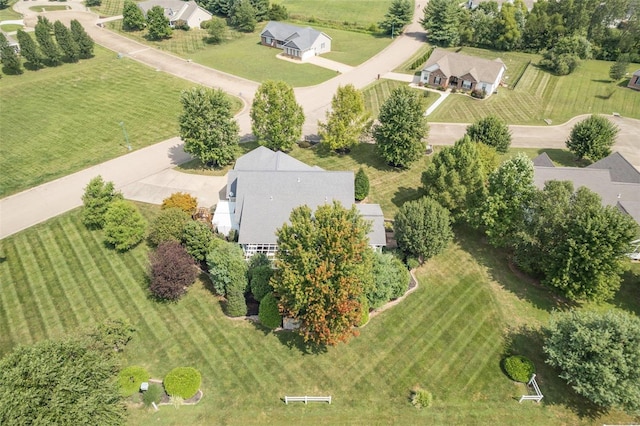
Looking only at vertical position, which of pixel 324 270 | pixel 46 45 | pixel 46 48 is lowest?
pixel 46 48

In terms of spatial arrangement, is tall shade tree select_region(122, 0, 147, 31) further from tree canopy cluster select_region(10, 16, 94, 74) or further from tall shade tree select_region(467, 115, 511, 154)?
tall shade tree select_region(467, 115, 511, 154)

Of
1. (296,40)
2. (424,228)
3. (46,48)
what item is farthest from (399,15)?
(424,228)

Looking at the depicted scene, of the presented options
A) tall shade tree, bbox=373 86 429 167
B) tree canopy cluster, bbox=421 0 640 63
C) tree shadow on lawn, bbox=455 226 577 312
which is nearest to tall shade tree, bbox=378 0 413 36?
tree canopy cluster, bbox=421 0 640 63

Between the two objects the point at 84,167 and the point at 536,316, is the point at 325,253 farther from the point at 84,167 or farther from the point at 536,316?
the point at 84,167

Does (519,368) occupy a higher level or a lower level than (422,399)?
higher

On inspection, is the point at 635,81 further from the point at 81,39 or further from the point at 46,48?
the point at 46,48

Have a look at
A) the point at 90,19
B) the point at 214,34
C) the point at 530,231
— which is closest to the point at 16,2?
the point at 90,19
